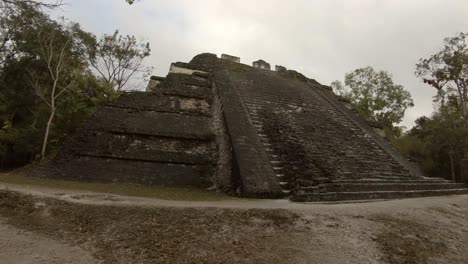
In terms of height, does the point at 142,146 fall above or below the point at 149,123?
below

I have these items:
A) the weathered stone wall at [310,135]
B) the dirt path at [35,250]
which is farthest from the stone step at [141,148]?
the dirt path at [35,250]

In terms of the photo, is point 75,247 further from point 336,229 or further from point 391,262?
point 391,262

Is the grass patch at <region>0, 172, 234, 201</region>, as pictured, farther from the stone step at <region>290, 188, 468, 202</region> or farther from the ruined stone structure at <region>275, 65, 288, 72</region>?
the ruined stone structure at <region>275, 65, 288, 72</region>

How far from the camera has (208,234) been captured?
3766 mm

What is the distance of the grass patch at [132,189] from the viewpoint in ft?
18.9

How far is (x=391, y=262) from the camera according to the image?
3.46m

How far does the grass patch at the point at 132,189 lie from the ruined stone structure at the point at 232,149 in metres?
0.34

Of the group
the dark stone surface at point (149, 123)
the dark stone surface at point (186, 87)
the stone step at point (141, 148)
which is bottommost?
the stone step at point (141, 148)

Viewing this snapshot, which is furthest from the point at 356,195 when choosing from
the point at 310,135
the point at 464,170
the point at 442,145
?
the point at 442,145

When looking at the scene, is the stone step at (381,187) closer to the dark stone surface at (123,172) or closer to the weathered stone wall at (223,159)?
the weathered stone wall at (223,159)

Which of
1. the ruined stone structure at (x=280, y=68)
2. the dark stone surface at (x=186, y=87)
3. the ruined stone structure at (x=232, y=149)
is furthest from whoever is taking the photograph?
Answer: the ruined stone structure at (x=280, y=68)

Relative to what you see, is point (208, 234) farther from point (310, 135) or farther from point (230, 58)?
point (230, 58)

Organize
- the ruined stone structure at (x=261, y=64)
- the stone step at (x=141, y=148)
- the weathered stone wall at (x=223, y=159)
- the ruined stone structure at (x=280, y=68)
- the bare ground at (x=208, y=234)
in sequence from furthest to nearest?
the ruined stone structure at (x=280, y=68) < the ruined stone structure at (x=261, y=64) < the stone step at (x=141, y=148) < the weathered stone wall at (x=223, y=159) < the bare ground at (x=208, y=234)

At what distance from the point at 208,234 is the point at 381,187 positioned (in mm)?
4407
